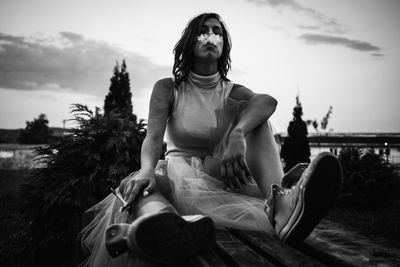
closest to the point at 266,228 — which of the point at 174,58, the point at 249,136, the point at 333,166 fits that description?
the point at 333,166

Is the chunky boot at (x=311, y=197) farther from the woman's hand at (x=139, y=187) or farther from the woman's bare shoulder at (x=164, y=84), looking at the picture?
the woman's bare shoulder at (x=164, y=84)

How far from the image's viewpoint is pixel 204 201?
1.72m

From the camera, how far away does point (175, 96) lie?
7.65ft

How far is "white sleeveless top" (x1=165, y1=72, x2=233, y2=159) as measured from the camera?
2199mm

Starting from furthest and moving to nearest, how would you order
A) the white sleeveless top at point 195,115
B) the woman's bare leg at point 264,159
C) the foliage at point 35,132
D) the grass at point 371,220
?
the foliage at point 35,132, the grass at point 371,220, the white sleeveless top at point 195,115, the woman's bare leg at point 264,159

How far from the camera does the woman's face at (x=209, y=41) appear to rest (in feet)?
7.63

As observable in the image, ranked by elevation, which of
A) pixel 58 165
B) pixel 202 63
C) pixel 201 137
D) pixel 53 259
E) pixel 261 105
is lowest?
pixel 53 259

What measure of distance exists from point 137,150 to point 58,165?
30.7 inches

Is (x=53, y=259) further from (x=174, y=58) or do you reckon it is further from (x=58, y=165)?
(x=174, y=58)

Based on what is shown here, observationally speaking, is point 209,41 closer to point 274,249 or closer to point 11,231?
point 274,249

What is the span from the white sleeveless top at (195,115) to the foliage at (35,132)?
4863 cm

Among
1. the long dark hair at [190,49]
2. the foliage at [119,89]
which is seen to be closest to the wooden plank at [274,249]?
the long dark hair at [190,49]

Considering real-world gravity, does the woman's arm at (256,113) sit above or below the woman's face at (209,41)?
below

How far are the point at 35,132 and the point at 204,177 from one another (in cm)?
5234
